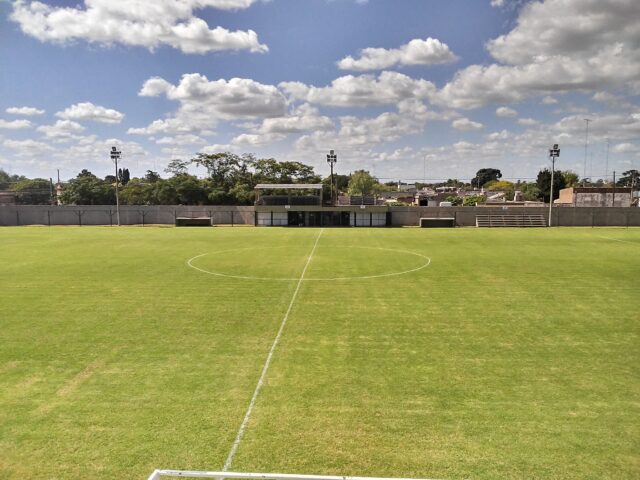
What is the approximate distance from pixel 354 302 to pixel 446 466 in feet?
38.2

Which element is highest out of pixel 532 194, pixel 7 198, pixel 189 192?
pixel 532 194

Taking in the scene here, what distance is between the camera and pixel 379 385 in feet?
36.4

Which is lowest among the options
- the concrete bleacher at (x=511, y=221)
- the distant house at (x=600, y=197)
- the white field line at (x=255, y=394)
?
the white field line at (x=255, y=394)

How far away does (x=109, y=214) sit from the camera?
79188 mm

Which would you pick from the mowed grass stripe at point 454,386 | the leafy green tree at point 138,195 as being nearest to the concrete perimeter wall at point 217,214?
the leafy green tree at point 138,195

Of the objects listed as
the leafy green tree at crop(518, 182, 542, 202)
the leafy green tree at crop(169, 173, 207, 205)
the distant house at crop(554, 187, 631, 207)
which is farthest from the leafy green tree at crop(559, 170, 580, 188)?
the leafy green tree at crop(169, 173, 207, 205)

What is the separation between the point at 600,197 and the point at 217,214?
78650 mm

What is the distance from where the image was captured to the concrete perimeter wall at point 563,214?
69688 mm

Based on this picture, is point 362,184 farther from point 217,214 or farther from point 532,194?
point 217,214

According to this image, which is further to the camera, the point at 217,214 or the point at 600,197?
the point at 600,197

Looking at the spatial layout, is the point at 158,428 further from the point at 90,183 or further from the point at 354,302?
the point at 90,183

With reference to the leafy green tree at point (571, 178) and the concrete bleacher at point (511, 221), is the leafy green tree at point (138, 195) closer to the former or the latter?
the concrete bleacher at point (511, 221)

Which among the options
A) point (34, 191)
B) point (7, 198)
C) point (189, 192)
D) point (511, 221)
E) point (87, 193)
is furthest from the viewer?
point (34, 191)

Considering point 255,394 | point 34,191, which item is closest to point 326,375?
point 255,394
